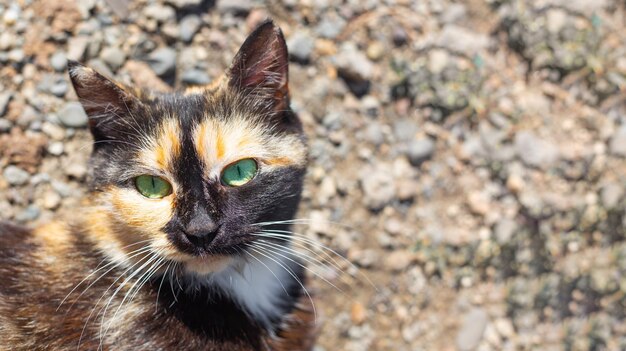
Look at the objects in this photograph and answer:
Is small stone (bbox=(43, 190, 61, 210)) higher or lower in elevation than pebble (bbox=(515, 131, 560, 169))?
higher

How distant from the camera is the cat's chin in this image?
2.65 m

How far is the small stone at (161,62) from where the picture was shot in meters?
3.93

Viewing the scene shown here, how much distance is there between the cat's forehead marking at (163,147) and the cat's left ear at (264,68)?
1.07 ft

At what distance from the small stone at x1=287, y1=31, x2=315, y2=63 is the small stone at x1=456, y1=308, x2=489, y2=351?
1934 millimetres

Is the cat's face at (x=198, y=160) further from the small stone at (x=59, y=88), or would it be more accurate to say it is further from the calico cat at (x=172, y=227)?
the small stone at (x=59, y=88)

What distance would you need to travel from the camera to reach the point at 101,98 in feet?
8.88

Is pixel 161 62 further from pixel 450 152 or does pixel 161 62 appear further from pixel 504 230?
pixel 504 230

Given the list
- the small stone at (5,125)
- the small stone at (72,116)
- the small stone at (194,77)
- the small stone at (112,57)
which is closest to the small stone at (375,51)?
the small stone at (194,77)

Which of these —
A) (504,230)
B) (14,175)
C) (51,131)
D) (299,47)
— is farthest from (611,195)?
(14,175)

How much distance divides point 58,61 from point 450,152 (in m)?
2.47

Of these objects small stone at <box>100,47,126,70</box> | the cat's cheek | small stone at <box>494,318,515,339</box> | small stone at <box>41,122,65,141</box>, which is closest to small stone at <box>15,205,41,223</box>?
small stone at <box>41,122,65,141</box>

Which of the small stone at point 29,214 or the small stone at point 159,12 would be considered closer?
the small stone at point 29,214

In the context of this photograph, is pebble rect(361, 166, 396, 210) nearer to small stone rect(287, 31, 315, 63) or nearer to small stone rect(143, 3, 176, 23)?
small stone rect(287, 31, 315, 63)

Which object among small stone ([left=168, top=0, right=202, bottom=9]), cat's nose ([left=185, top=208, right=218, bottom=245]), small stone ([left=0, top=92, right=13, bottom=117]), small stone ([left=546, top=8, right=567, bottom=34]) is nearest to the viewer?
cat's nose ([left=185, top=208, right=218, bottom=245])
